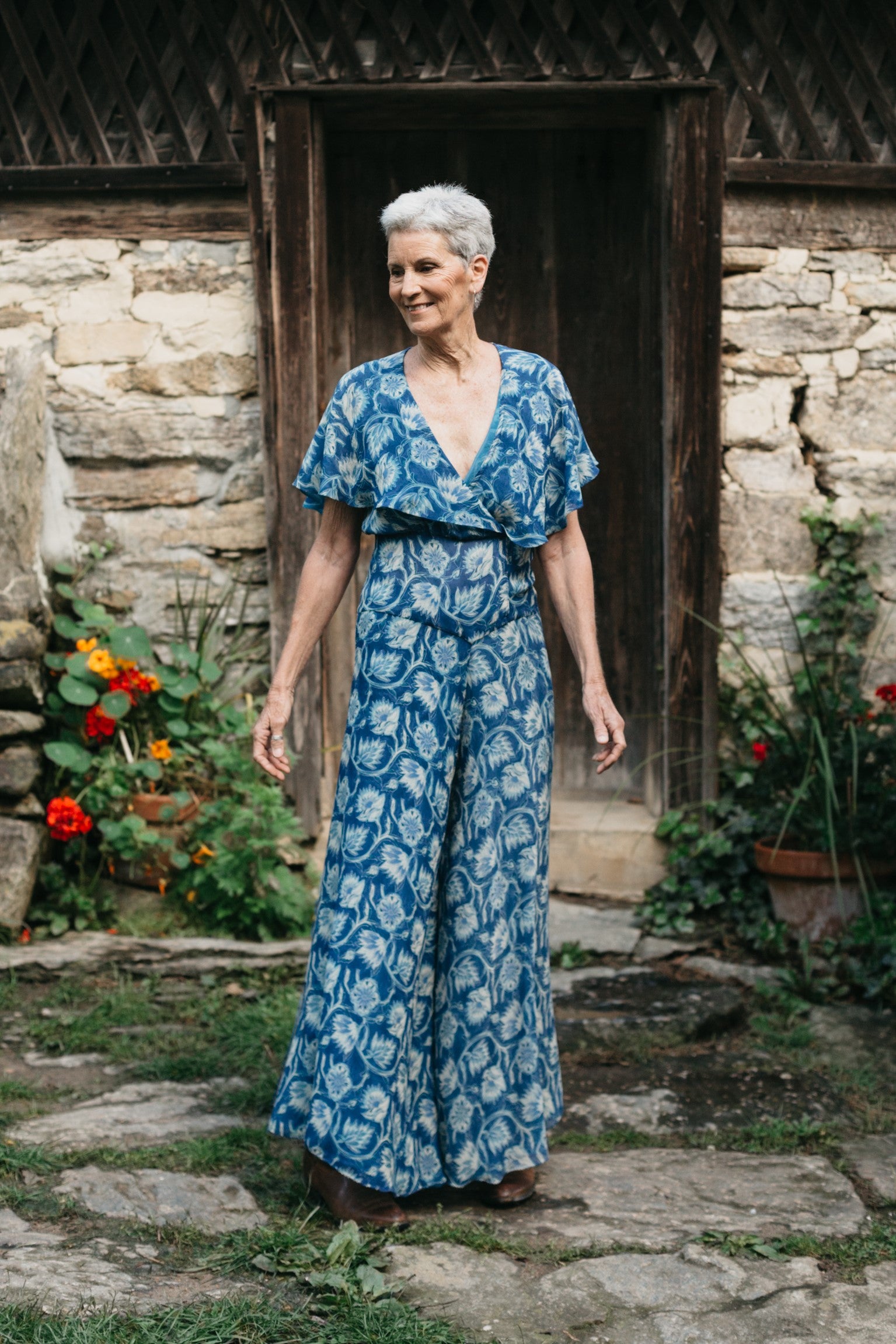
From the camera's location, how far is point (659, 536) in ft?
15.3

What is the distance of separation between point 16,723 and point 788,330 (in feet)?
9.75

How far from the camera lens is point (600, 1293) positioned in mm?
2260

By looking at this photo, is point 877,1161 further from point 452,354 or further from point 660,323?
point 660,323

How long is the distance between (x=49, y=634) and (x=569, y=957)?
2.11 m

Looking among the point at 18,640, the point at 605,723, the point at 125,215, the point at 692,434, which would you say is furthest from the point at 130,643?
the point at 605,723

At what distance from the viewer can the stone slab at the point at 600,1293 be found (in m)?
2.14

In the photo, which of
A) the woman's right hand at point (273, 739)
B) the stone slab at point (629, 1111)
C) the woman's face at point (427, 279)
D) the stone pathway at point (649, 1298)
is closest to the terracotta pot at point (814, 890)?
the stone slab at point (629, 1111)

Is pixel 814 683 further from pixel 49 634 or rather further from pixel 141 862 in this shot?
pixel 49 634

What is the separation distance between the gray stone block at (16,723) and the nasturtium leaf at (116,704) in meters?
0.22

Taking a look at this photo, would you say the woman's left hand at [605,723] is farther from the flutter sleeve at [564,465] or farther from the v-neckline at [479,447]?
the v-neckline at [479,447]

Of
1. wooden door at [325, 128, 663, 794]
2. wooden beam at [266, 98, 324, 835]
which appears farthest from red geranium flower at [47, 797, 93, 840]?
wooden door at [325, 128, 663, 794]

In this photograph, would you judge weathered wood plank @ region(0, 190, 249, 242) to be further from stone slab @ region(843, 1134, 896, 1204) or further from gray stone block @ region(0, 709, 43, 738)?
stone slab @ region(843, 1134, 896, 1204)

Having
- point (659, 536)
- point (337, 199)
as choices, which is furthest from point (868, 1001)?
point (337, 199)

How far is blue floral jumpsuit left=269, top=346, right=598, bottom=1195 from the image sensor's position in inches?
96.4
